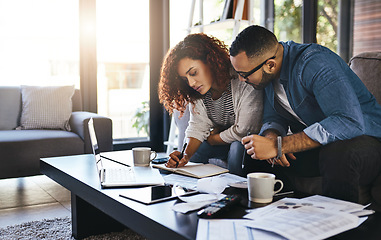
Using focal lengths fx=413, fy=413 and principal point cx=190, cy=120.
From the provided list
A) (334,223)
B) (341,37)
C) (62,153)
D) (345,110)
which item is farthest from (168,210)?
(341,37)

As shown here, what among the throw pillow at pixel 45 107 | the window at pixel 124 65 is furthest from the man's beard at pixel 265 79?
the window at pixel 124 65

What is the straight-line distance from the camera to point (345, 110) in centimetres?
146

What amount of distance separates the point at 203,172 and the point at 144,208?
0.51m

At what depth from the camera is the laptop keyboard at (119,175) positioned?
152 centimetres

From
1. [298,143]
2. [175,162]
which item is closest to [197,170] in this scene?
[175,162]

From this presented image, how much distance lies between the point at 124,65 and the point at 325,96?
328 centimetres

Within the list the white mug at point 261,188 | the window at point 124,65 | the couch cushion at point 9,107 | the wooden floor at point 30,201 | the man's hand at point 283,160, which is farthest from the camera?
the window at point 124,65

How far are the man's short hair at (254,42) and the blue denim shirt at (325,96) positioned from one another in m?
0.10

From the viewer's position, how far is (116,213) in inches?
50.4

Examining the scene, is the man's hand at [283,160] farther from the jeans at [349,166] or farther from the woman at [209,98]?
the woman at [209,98]

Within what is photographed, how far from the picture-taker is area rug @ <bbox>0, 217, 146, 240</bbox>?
187 centimetres

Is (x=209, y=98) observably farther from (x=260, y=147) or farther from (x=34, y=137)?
(x=34, y=137)

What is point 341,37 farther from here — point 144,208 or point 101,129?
point 144,208

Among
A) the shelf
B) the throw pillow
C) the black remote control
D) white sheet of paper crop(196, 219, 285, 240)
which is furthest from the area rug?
the shelf
